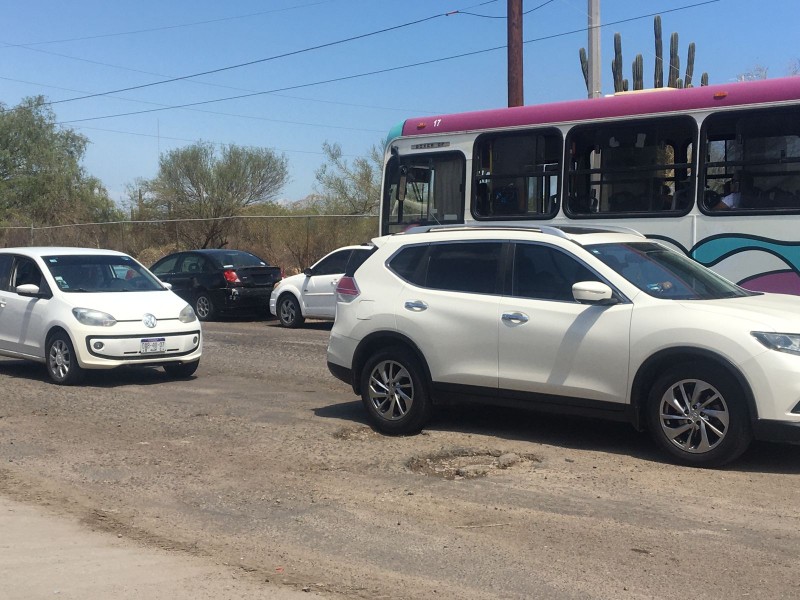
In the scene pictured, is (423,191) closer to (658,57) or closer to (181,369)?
(181,369)

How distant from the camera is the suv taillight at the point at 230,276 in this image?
20266mm

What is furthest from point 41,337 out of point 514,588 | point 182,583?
point 514,588

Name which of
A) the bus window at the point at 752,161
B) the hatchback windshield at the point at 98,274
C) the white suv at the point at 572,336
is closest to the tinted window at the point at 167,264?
the hatchback windshield at the point at 98,274

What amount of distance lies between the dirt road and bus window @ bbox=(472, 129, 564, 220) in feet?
13.0

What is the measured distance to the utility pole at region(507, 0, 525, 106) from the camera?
19.9 metres

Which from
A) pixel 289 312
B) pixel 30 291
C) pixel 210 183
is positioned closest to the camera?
pixel 30 291

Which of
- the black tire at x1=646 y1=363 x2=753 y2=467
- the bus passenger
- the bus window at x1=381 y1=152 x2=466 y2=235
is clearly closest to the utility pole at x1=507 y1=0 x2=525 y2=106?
the bus window at x1=381 y1=152 x2=466 y2=235

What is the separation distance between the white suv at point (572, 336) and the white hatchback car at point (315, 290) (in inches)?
360

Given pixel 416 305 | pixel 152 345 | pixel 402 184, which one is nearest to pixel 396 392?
pixel 416 305

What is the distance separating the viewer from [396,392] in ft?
27.6

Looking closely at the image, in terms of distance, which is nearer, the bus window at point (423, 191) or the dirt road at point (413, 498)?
the dirt road at point (413, 498)

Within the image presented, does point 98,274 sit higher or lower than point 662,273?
lower

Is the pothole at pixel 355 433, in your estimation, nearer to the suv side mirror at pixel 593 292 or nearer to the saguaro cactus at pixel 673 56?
the suv side mirror at pixel 593 292

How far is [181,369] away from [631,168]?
609 cm
